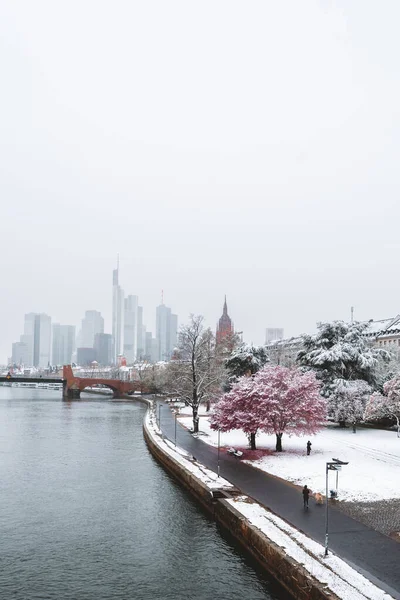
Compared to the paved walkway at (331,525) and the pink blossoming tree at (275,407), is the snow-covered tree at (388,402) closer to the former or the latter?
the pink blossoming tree at (275,407)

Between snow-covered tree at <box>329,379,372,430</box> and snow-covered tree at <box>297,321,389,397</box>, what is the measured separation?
158cm

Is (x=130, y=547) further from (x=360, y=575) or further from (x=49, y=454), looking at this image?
(x=49, y=454)

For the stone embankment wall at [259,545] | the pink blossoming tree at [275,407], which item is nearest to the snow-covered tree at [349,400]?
the pink blossoming tree at [275,407]

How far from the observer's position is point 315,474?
3631 cm

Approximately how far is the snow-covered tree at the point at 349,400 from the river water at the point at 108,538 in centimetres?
2161

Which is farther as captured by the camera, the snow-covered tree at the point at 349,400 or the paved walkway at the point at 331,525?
the snow-covered tree at the point at 349,400

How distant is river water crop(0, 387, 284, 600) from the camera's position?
21.5m

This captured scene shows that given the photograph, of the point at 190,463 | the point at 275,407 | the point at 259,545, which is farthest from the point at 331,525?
the point at 275,407

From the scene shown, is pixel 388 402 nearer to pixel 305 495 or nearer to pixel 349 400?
pixel 349 400

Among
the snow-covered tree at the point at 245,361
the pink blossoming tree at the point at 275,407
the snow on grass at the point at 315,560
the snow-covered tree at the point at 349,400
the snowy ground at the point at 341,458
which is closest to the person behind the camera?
the snow on grass at the point at 315,560

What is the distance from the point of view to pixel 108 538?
88.5 feet

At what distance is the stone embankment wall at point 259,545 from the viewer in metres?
19.0

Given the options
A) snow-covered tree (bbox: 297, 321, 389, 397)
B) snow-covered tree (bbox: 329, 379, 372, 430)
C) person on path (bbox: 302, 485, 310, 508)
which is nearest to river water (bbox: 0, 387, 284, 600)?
person on path (bbox: 302, 485, 310, 508)

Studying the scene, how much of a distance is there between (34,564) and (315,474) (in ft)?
63.9
